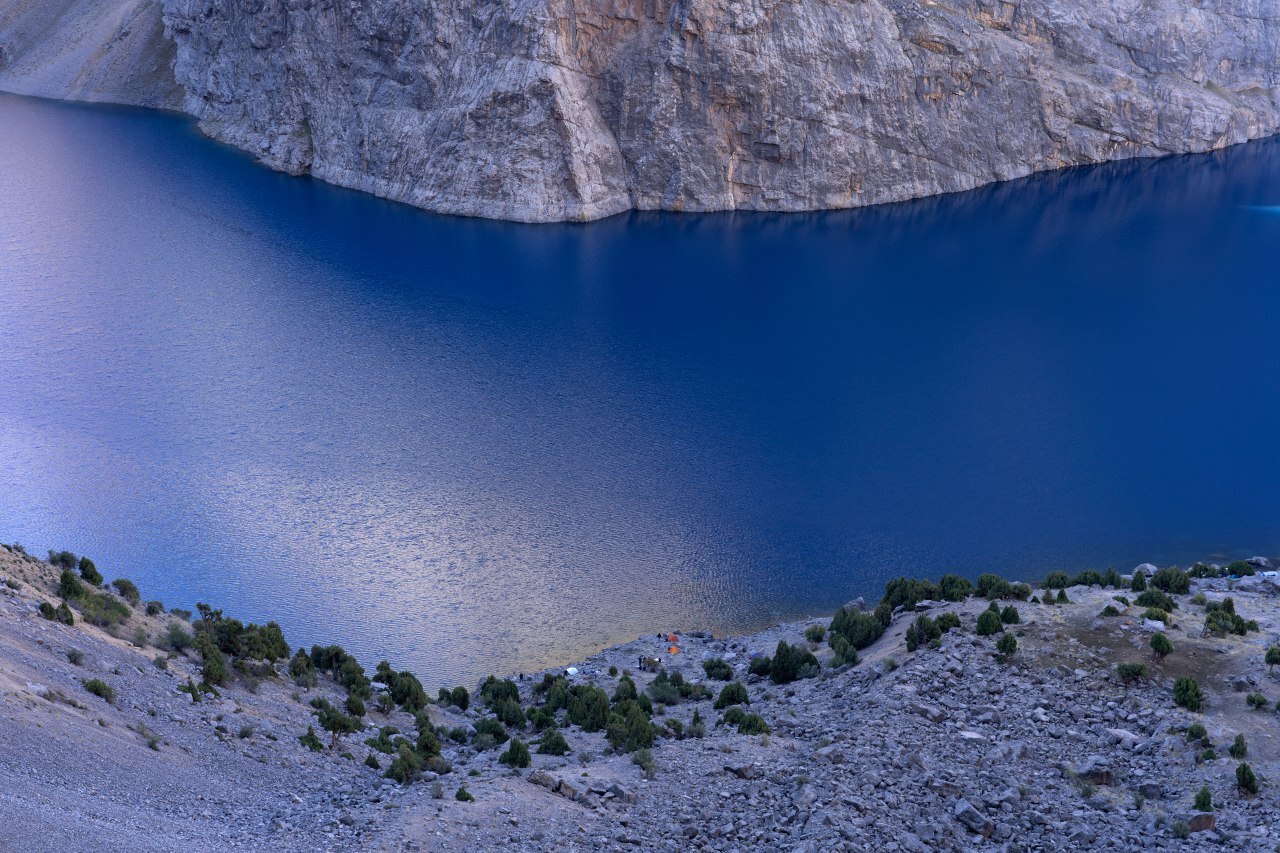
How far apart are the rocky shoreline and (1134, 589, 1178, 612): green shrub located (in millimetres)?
104

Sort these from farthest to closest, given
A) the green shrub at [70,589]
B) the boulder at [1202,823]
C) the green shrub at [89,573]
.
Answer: the green shrub at [89,573]
the green shrub at [70,589]
the boulder at [1202,823]

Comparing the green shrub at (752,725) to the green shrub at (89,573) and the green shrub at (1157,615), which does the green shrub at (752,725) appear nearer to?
the green shrub at (1157,615)

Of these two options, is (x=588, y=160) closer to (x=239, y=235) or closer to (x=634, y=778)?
(x=239, y=235)

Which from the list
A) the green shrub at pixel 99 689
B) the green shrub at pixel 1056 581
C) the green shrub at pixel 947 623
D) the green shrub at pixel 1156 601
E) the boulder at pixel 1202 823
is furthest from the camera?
the green shrub at pixel 1056 581

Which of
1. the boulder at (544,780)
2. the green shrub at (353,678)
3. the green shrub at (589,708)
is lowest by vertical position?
the green shrub at (353,678)

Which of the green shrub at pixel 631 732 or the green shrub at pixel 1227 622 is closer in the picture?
the green shrub at pixel 631 732

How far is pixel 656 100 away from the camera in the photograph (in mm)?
82438

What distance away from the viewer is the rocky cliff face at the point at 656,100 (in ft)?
263

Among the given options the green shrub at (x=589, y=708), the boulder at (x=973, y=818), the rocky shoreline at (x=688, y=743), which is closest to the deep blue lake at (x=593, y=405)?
the green shrub at (x=589, y=708)

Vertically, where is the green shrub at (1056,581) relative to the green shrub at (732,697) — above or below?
above

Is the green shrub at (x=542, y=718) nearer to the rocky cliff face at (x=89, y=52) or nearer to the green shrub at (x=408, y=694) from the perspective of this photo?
the green shrub at (x=408, y=694)

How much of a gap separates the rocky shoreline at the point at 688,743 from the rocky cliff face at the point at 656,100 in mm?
54020

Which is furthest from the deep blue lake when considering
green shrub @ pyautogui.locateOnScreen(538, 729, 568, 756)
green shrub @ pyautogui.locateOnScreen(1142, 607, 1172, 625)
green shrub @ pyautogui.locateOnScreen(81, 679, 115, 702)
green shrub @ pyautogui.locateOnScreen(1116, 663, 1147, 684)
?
green shrub @ pyautogui.locateOnScreen(1116, 663, 1147, 684)

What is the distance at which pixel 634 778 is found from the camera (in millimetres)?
24422
